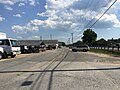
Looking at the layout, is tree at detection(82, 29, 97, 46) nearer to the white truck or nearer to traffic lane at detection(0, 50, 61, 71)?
the white truck

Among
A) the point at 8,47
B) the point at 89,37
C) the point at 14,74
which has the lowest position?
the point at 14,74

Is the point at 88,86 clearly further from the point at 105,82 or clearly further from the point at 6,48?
the point at 6,48

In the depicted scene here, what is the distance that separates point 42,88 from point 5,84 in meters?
1.70

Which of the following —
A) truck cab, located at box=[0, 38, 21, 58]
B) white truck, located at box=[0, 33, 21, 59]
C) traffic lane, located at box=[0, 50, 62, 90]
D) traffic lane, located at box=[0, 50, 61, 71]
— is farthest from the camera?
truck cab, located at box=[0, 38, 21, 58]

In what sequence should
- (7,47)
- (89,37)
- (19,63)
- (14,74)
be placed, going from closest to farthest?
(14,74) → (19,63) → (7,47) → (89,37)

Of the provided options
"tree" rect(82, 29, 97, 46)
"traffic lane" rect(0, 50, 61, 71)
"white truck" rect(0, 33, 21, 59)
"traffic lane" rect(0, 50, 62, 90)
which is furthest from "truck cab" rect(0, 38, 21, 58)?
"tree" rect(82, 29, 97, 46)

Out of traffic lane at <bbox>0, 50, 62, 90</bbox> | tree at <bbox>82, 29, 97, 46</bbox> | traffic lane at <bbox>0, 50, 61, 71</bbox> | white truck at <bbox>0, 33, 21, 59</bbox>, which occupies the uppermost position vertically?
tree at <bbox>82, 29, 97, 46</bbox>

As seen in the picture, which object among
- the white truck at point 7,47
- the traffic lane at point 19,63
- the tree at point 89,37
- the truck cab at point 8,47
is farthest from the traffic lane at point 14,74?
the tree at point 89,37

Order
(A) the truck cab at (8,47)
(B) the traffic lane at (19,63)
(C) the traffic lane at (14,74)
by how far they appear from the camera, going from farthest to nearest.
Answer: (A) the truck cab at (8,47) → (B) the traffic lane at (19,63) → (C) the traffic lane at (14,74)

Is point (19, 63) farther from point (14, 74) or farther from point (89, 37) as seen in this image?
point (89, 37)

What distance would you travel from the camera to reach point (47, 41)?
17888cm

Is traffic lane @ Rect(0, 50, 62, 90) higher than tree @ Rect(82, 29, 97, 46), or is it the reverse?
tree @ Rect(82, 29, 97, 46)

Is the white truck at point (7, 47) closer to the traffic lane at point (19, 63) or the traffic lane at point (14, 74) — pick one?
the traffic lane at point (19, 63)

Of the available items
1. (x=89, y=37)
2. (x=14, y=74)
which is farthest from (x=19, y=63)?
(x=89, y=37)
